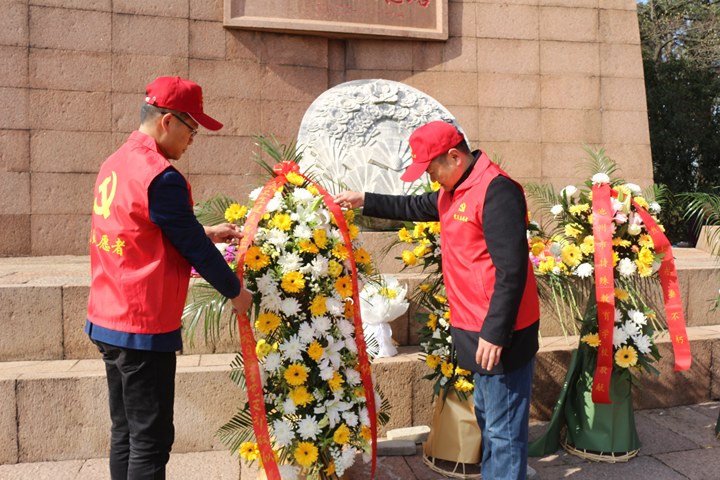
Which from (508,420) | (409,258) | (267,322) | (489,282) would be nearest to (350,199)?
(409,258)

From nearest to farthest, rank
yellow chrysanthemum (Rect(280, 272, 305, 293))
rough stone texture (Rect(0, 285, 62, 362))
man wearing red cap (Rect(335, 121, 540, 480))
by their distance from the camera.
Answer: man wearing red cap (Rect(335, 121, 540, 480))
yellow chrysanthemum (Rect(280, 272, 305, 293))
rough stone texture (Rect(0, 285, 62, 362))

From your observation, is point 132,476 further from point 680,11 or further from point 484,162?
point 680,11

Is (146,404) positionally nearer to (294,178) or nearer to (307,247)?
(307,247)

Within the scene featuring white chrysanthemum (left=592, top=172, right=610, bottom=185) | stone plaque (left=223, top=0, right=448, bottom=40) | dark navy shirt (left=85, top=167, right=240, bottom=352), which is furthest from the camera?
stone plaque (left=223, top=0, right=448, bottom=40)

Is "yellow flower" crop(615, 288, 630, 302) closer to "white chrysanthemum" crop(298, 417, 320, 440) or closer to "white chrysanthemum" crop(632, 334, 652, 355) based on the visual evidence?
"white chrysanthemum" crop(632, 334, 652, 355)

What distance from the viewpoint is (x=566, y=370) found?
3561mm

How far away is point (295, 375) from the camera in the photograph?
7.76 ft

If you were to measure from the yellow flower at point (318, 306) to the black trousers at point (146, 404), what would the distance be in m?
0.61

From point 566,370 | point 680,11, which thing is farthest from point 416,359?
point 680,11

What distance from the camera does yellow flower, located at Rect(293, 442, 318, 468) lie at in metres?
2.34

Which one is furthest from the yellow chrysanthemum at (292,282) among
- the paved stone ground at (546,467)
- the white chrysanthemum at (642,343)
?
the white chrysanthemum at (642,343)

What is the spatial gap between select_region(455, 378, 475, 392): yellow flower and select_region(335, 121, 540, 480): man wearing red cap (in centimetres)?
49

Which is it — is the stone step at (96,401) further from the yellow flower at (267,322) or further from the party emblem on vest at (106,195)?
the party emblem on vest at (106,195)

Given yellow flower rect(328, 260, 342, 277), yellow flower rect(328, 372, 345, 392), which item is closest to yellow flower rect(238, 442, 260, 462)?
yellow flower rect(328, 372, 345, 392)
